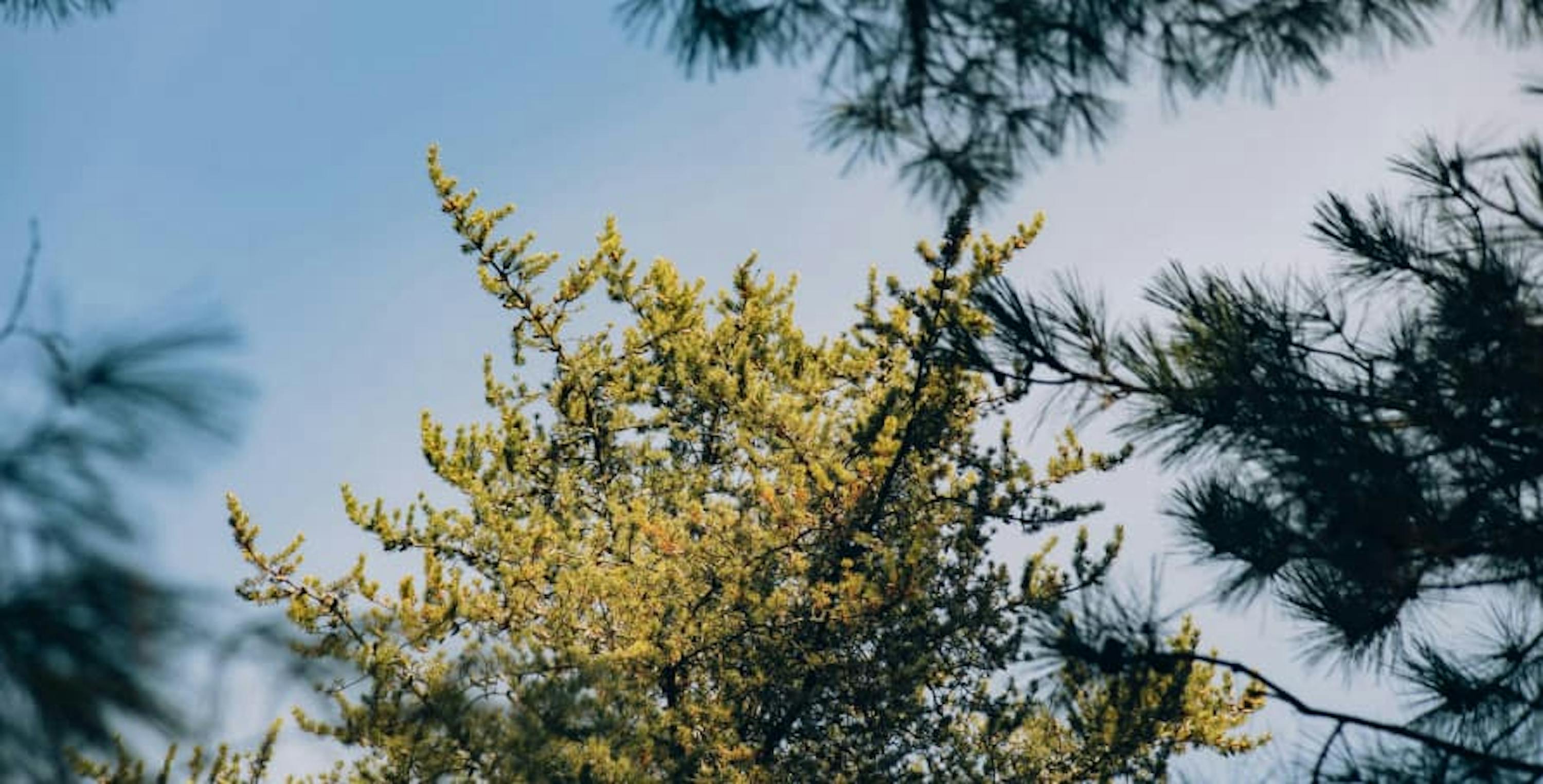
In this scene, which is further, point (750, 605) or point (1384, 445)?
point (750, 605)

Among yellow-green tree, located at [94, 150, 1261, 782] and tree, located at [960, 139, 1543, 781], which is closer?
tree, located at [960, 139, 1543, 781]

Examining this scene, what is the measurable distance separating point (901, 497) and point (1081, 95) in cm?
587

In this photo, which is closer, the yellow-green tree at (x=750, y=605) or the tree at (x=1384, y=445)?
the tree at (x=1384, y=445)

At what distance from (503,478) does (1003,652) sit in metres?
4.60

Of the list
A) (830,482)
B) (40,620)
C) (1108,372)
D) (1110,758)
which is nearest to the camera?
(40,620)

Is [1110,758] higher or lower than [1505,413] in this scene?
higher

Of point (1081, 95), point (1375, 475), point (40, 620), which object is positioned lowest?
point (40, 620)

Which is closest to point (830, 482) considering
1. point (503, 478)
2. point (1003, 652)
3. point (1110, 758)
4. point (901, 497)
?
point (901, 497)

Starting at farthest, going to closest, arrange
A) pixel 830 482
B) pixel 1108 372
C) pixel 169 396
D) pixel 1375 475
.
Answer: pixel 830 482 < pixel 1108 372 < pixel 1375 475 < pixel 169 396

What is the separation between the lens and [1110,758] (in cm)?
955

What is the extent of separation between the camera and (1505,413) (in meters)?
4.72

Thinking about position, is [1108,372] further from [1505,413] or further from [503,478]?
[503,478]

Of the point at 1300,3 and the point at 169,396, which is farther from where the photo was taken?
the point at 1300,3

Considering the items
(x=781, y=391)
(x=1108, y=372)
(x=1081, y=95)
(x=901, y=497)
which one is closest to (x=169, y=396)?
(x=1081, y=95)
